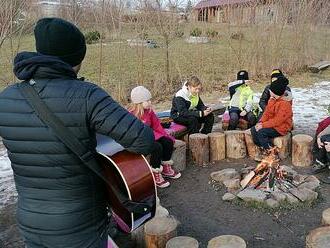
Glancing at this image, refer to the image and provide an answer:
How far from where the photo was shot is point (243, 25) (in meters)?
12.1

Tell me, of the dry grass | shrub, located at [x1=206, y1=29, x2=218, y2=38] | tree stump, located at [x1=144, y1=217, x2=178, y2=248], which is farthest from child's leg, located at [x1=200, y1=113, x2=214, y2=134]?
shrub, located at [x1=206, y1=29, x2=218, y2=38]

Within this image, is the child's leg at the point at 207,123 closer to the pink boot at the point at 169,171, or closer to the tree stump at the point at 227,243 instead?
the pink boot at the point at 169,171

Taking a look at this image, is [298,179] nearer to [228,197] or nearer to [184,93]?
[228,197]

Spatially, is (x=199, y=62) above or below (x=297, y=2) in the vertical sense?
below

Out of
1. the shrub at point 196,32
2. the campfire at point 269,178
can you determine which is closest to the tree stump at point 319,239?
the campfire at point 269,178

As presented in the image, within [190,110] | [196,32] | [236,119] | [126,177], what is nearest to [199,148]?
[190,110]

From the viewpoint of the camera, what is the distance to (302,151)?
545cm

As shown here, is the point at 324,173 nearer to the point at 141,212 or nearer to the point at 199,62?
the point at 141,212

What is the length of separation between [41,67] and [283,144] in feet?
15.0

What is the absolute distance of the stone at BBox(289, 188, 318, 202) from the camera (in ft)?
14.3

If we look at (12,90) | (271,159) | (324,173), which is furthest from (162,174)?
(12,90)

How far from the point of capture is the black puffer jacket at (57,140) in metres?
1.70

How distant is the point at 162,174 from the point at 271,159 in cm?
142

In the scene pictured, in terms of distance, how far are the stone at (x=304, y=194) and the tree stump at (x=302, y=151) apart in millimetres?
1055
